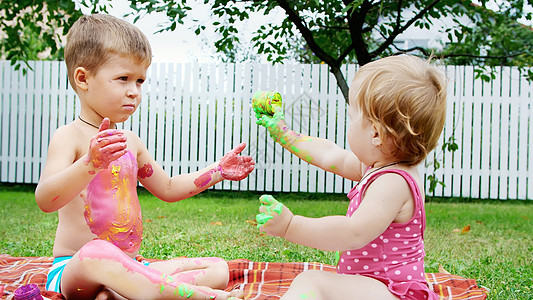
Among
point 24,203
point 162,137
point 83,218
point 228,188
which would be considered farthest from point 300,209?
point 83,218

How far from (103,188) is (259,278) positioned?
3.19ft

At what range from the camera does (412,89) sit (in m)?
1.74

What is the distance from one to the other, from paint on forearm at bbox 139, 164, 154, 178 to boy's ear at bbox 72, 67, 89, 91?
0.50m

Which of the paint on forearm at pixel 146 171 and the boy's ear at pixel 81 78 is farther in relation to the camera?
the paint on forearm at pixel 146 171

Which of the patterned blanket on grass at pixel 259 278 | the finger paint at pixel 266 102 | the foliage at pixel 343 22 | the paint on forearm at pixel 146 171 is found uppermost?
the foliage at pixel 343 22

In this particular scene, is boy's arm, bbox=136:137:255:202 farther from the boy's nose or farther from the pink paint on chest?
the boy's nose

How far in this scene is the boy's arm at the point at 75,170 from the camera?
1804 millimetres

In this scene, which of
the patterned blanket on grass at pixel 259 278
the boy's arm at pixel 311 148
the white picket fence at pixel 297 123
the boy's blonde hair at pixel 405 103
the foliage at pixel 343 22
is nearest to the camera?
the boy's blonde hair at pixel 405 103

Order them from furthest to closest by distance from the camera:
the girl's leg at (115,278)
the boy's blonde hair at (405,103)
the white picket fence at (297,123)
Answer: the white picket fence at (297,123) → the girl's leg at (115,278) → the boy's blonde hair at (405,103)

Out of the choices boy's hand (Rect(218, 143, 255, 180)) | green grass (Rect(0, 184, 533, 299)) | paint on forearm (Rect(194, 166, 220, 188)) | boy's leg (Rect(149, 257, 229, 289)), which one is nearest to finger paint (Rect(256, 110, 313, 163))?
boy's hand (Rect(218, 143, 255, 180))

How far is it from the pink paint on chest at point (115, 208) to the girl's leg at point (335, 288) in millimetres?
818

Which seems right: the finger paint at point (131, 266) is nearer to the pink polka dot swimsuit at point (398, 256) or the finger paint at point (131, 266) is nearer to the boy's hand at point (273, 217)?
the boy's hand at point (273, 217)

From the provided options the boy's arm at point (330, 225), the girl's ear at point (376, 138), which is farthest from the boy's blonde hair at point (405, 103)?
the boy's arm at point (330, 225)

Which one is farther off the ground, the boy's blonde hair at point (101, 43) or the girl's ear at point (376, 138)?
the boy's blonde hair at point (101, 43)
